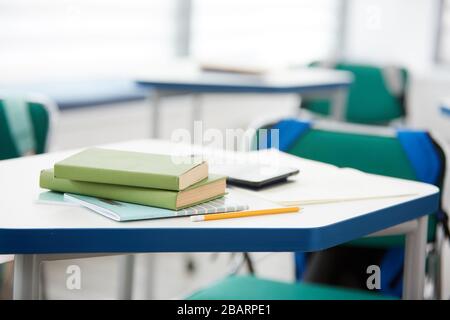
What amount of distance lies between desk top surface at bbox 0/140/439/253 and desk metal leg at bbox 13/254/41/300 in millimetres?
75

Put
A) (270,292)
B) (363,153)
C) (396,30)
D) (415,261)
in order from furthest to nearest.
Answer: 1. (396,30)
2. (363,153)
3. (270,292)
4. (415,261)

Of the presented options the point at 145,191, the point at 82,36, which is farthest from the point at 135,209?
the point at 82,36

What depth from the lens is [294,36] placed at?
6027 millimetres

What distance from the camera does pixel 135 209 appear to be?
1.46 meters

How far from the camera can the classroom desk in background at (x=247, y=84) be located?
3359mm

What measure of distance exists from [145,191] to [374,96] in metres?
3.05

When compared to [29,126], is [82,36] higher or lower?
higher

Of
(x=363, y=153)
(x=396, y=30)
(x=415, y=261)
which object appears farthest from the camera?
(x=396, y=30)

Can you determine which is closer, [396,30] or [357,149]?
[357,149]

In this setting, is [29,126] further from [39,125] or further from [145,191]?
[145,191]

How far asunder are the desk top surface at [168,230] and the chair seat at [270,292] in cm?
38

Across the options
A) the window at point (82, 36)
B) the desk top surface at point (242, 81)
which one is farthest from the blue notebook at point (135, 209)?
the window at point (82, 36)

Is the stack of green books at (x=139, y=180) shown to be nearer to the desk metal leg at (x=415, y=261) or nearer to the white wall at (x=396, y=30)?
the desk metal leg at (x=415, y=261)
